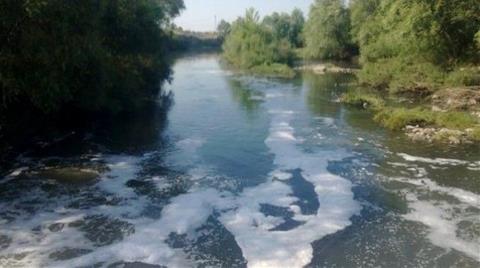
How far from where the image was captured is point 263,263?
37.8 feet

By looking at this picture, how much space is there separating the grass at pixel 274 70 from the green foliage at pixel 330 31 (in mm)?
Result: 13263

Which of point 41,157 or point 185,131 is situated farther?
point 185,131

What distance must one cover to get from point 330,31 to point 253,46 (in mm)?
10992

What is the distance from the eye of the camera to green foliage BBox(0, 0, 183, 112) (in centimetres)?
1659

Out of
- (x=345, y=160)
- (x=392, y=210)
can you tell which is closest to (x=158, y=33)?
(x=345, y=160)

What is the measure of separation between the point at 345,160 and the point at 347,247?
7819mm

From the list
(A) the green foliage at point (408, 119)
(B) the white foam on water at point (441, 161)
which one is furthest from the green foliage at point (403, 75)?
(B) the white foam on water at point (441, 161)

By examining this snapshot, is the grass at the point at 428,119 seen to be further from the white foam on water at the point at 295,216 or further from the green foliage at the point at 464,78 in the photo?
the green foliage at the point at 464,78

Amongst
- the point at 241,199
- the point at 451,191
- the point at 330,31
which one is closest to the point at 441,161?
the point at 451,191

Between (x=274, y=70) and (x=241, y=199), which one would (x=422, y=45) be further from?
(x=241, y=199)

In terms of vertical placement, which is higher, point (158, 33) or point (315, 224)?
point (158, 33)

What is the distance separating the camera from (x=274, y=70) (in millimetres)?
55281

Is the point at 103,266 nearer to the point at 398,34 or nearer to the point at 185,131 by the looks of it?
the point at 185,131

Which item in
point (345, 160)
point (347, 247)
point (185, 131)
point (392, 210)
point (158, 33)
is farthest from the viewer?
point (158, 33)
